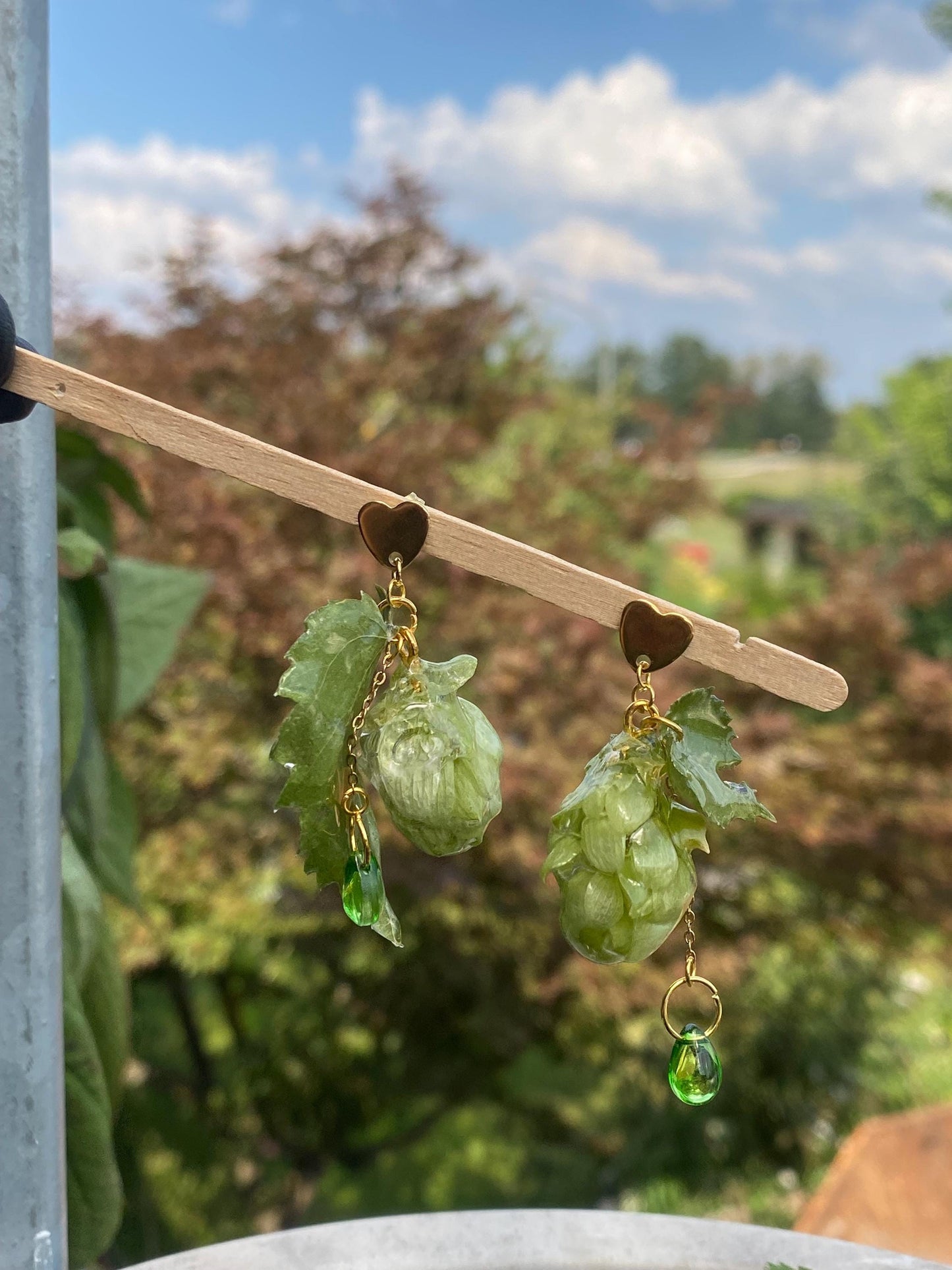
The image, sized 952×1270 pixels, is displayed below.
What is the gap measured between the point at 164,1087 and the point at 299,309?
1.96 m

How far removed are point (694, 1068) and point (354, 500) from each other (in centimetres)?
33

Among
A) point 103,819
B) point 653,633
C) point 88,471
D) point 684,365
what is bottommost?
point 684,365

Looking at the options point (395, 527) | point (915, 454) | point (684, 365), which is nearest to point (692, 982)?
point (395, 527)

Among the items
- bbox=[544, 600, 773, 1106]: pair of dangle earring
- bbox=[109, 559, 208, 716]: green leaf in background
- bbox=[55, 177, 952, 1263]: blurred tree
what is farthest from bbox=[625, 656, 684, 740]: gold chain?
bbox=[55, 177, 952, 1263]: blurred tree

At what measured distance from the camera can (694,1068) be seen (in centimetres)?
54

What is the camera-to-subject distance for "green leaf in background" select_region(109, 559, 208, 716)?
1141 mm

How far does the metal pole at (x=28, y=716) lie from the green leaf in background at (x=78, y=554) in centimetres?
28

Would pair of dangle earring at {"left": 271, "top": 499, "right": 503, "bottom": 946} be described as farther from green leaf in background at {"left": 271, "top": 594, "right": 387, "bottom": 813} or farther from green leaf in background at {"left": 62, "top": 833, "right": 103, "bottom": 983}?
green leaf in background at {"left": 62, "top": 833, "right": 103, "bottom": 983}

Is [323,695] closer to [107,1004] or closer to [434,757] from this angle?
[434,757]

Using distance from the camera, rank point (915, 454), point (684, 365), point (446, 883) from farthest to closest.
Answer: point (684, 365) → point (915, 454) → point (446, 883)

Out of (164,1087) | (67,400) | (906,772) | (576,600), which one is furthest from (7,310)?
(164,1087)

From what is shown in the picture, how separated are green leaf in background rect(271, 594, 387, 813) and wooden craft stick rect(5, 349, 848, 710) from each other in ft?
0.18

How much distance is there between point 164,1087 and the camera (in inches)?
103

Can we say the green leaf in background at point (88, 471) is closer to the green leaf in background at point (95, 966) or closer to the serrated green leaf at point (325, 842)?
the green leaf in background at point (95, 966)
